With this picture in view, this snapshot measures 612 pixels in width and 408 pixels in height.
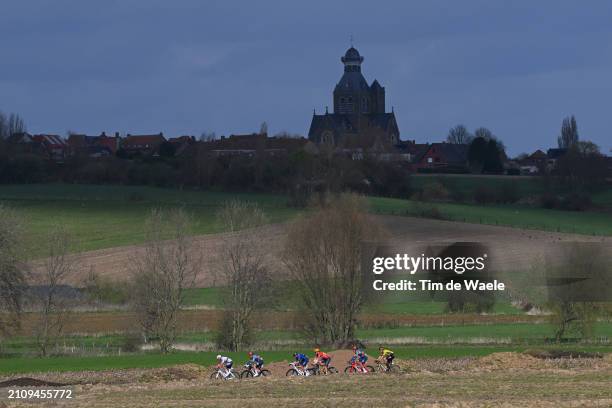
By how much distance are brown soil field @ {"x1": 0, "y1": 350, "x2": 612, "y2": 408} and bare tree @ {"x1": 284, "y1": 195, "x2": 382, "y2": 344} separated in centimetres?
1141

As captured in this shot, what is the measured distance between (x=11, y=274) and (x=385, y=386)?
90.1ft

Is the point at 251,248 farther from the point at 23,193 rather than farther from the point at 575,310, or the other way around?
the point at 23,193

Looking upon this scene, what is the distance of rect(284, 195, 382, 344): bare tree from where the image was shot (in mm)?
62250

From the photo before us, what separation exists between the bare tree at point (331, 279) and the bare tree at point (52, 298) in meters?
12.4

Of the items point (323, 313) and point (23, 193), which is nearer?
point (323, 313)

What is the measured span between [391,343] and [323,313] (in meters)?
4.34

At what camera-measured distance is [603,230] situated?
102062mm

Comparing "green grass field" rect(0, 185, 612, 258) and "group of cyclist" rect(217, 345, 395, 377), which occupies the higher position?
"green grass field" rect(0, 185, 612, 258)

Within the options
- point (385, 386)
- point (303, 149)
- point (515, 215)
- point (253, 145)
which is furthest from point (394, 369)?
point (253, 145)

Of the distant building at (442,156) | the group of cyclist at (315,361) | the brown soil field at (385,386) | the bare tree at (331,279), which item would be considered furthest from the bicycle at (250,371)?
the distant building at (442,156)

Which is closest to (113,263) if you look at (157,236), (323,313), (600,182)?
(157,236)

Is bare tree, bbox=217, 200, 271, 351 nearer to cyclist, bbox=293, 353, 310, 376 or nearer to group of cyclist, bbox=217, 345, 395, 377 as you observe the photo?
group of cyclist, bbox=217, 345, 395, 377

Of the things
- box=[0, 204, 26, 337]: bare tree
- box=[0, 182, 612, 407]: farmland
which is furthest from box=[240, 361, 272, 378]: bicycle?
box=[0, 204, 26, 337]: bare tree

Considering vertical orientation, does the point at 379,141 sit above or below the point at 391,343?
above
